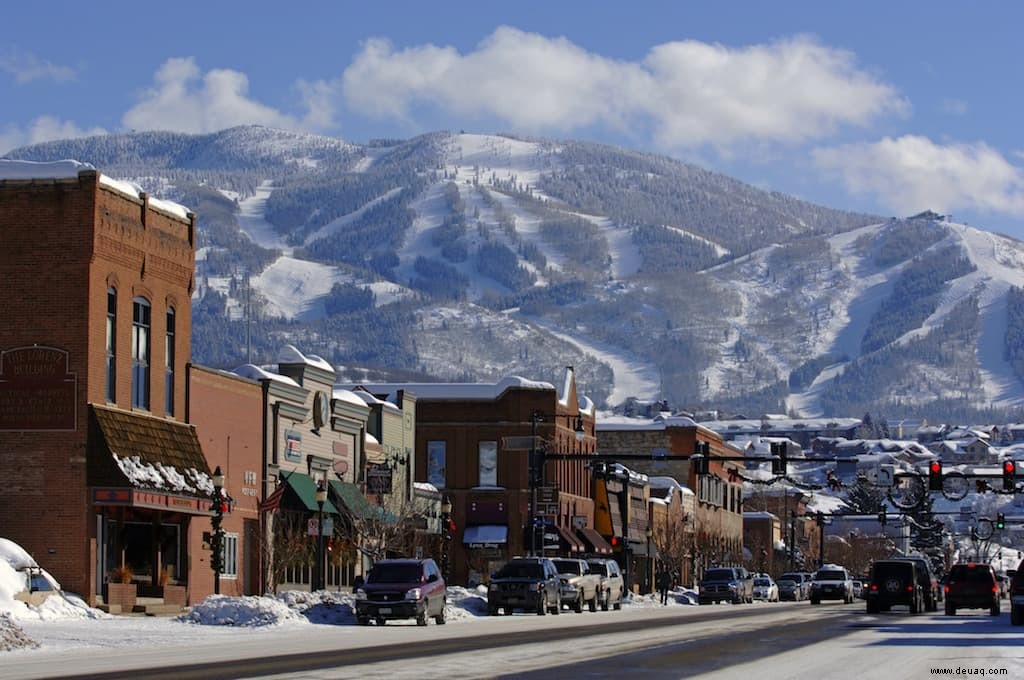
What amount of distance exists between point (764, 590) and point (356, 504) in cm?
3879

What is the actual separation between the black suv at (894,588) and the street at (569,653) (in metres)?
15.2

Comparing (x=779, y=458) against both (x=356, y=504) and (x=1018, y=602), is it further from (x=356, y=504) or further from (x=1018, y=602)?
(x=1018, y=602)

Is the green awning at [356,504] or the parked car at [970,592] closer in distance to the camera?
the parked car at [970,592]

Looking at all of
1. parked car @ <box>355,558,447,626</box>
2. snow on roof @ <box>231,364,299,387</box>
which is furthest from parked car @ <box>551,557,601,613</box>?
parked car @ <box>355,558,447,626</box>

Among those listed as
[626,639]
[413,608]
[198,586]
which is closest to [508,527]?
[198,586]

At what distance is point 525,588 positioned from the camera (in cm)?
6819

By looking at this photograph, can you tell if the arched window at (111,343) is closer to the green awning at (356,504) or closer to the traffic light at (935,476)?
the green awning at (356,504)

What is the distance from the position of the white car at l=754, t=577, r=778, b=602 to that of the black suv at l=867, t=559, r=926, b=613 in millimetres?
37028

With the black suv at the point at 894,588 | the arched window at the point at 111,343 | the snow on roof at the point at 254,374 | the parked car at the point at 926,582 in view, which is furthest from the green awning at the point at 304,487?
the parked car at the point at 926,582

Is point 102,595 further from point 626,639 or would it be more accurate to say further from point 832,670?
point 832,670

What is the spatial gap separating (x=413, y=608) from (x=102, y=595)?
29.6 feet

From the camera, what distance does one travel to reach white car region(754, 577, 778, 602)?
112m

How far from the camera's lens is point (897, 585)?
74.2 meters

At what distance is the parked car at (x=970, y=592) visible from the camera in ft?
242
